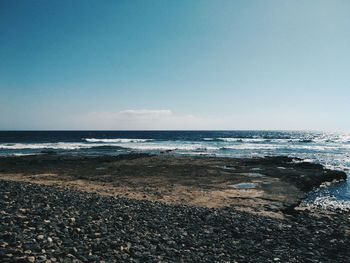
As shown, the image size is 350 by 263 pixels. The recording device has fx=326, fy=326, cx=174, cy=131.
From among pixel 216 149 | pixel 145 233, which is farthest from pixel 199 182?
pixel 216 149

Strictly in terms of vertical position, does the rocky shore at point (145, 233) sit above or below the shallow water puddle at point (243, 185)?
above

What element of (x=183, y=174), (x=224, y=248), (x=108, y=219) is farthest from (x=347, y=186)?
(x=108, y=219)

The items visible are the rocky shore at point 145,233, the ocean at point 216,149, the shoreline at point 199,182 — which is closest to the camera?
the rocky shore at point 145,233

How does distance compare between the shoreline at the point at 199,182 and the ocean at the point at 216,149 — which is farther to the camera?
the ocean at the point at 216,149

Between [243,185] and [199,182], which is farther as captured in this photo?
[199,182]

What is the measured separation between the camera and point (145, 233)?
1030 cm

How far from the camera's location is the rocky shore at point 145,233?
8.15 meters

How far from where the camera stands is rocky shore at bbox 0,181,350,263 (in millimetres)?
8148

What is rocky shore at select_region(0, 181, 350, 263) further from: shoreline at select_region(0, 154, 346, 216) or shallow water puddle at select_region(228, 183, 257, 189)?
shallow water puddle at select_region(228, 183, 257, 189)

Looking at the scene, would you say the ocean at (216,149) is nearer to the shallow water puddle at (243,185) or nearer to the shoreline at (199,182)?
the shoreline at (199,182)

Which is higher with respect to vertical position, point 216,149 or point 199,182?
point 216,149

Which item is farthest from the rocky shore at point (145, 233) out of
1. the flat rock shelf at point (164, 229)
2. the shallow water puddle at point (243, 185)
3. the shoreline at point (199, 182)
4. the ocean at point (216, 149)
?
the ocean at point (216, 149)

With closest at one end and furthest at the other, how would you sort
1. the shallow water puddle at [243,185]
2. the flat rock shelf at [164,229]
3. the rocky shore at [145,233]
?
the rocky shore at [145,233]
the flat rock shelf at [164,229]
the shallow water puddle at [243,185]

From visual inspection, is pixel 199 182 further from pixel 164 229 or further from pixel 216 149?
pixel 216 149
